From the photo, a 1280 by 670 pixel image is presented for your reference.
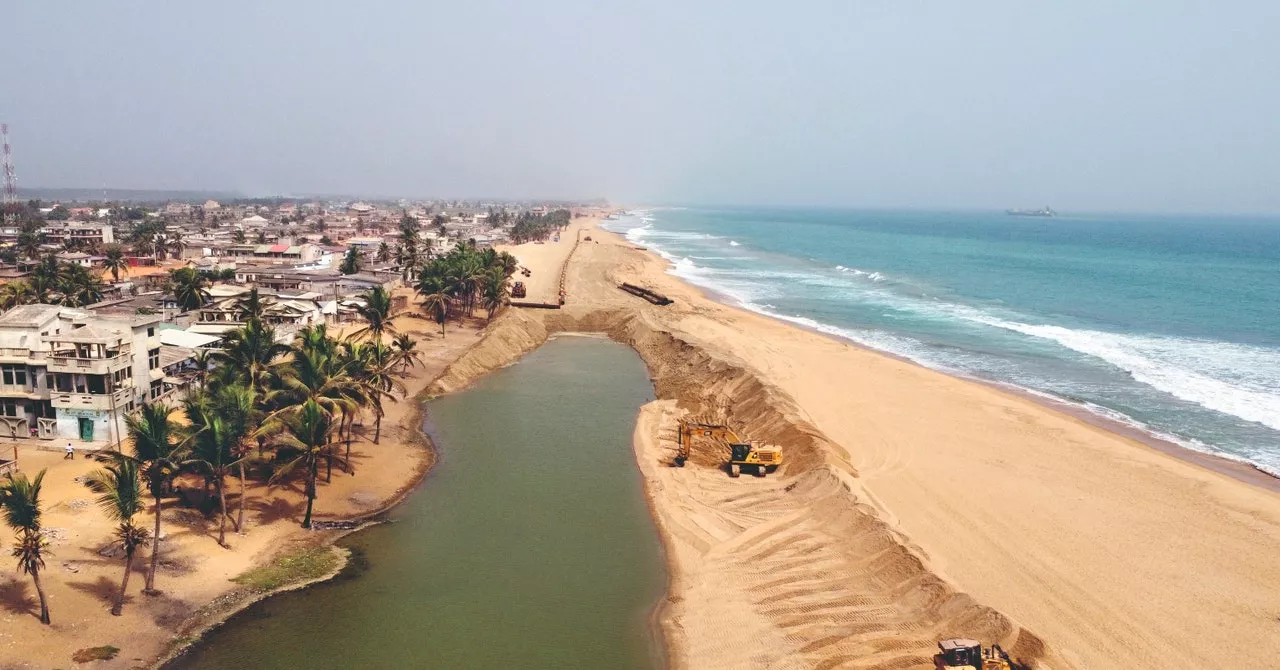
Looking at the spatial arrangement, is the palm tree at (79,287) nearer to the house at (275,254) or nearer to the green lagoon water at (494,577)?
the house at (275,254)

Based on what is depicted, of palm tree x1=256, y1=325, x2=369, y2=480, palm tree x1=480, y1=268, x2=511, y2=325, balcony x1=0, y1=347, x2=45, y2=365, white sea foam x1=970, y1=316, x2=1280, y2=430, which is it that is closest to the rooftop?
balcony x1=0, y1=347, x2=45, y2=365

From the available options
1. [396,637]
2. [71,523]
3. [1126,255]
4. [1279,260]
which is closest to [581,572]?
[396,637]

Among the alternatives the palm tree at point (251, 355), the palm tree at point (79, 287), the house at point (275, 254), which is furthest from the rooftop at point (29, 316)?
the house at point (275, 254)

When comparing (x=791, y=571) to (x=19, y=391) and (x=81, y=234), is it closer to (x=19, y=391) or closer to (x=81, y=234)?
(x=19, y=391)

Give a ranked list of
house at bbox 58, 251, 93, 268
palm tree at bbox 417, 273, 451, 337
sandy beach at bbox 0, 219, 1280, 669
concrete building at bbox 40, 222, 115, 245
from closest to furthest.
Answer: sandy beach at bbox 0, 219, 1280, 669
palm tree at bbox 417, 273, 451, 337
house at bbox 58, 251, 93, 268
concrete building at bbox 40, 222, 115, 245

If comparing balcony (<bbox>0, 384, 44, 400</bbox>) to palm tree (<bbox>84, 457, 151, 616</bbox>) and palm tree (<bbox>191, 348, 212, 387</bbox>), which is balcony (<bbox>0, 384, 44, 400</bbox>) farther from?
palm tree (<bbox>84, 457, 151, 616</bbox>)

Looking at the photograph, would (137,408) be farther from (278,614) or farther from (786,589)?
(786,589)
